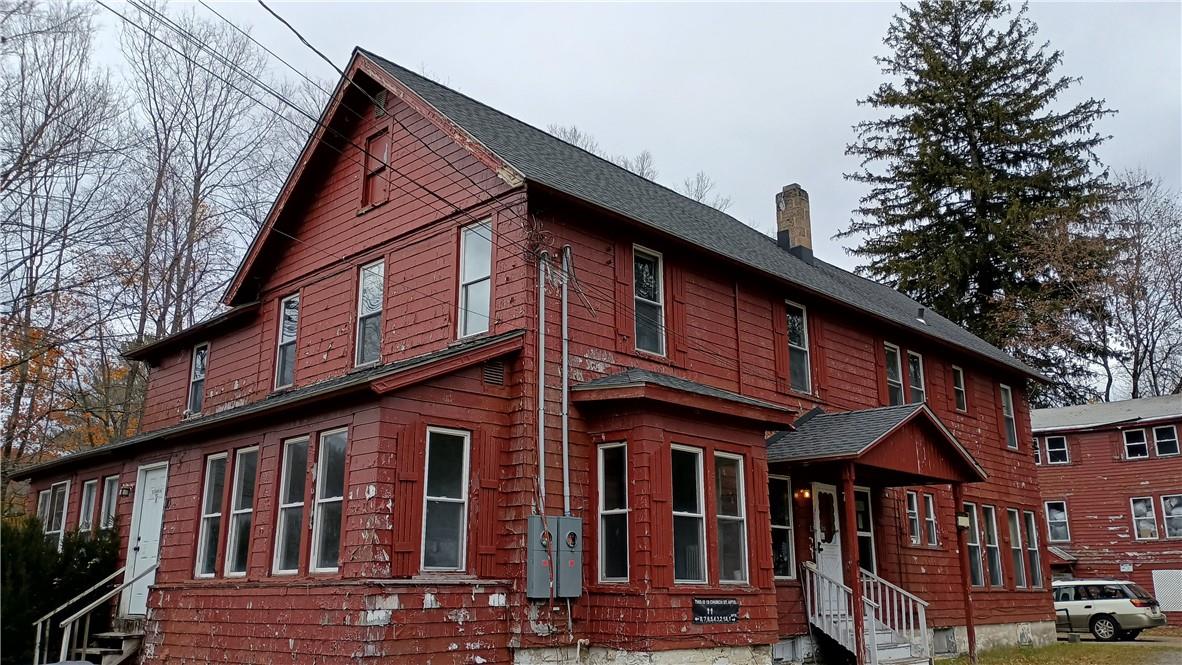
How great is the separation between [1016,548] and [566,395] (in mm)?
14306

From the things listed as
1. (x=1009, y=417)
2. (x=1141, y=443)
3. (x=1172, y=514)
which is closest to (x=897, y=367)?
(x=1009, y=417)

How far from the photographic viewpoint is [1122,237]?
3756 cm

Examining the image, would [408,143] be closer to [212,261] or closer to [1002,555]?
[1002,555]

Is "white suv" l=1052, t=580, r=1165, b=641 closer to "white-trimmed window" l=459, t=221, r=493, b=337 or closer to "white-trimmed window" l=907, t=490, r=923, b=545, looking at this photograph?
"white-trimmed window" l=907, t=490, r=923, b=545

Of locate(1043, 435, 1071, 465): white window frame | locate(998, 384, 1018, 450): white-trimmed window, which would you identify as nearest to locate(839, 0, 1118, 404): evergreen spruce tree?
locate(1043, 435, 1071, 465): white window frame

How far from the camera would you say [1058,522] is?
3388 cm

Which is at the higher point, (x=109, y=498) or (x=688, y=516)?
(x=109, y=498)

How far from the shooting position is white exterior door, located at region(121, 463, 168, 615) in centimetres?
1462

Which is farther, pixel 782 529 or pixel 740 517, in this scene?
pixel 782 529

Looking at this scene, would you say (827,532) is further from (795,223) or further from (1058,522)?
(1058,522)

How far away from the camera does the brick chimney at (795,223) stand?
20797mm

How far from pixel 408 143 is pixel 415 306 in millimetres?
2717

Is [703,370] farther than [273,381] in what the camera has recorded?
No

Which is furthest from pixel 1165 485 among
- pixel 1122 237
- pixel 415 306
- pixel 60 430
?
pixel 60 430
